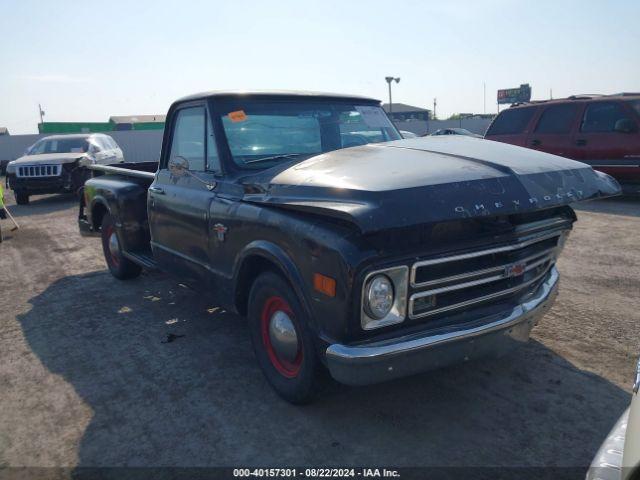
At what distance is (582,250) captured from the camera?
6.53 metres

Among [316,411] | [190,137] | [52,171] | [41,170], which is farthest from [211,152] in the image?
[41,170]

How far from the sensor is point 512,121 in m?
10.9

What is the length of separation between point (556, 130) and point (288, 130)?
8001 millimetres

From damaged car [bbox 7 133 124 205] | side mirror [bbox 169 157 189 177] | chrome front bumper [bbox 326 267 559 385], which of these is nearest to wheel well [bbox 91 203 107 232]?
side mirror [bbox 169 157 189 177]

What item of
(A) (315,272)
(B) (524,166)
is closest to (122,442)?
(A) (315,272)

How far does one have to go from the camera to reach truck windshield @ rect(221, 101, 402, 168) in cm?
384

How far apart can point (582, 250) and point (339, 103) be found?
13.1 ft

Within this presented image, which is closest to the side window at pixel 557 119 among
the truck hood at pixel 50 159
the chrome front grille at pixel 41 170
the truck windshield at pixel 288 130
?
the truck windshield at pixel 288 130

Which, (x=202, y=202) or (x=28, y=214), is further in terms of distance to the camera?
(x=28, y=214)

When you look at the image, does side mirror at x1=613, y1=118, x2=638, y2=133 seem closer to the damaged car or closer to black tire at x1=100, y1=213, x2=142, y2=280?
black tire at x1=100, y1=213, x2=142, y2=280

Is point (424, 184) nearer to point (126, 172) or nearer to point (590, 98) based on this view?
A: point (126, 172)

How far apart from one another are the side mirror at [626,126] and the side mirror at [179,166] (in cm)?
854

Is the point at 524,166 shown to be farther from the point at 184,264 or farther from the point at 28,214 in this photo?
the point at 28,214

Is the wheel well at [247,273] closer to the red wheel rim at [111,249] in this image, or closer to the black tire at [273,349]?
the black tire at [273,349]
